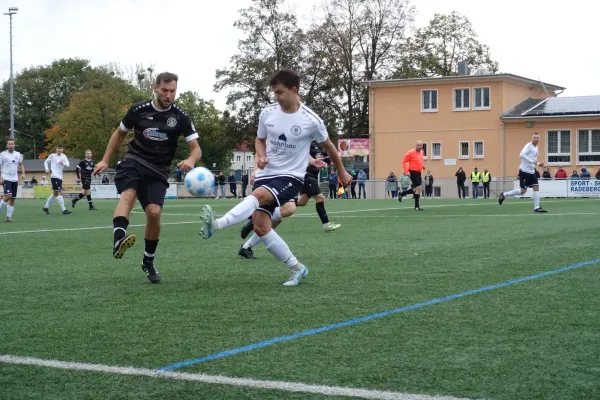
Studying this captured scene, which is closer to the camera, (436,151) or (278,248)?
(278,248)

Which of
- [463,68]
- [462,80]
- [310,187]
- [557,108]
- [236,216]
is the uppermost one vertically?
[463,68]

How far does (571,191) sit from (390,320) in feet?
120

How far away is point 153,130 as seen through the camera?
821cm

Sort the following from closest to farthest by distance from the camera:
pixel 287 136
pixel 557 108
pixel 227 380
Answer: pixel 227 380
pixel 287 136
pixel 557 108

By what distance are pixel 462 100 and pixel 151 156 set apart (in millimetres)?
51417

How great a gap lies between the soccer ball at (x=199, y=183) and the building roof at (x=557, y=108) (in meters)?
48.4

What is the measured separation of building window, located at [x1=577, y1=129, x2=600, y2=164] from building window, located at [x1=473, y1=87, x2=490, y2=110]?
635cm

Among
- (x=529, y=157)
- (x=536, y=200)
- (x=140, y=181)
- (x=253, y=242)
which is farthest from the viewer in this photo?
(x=529, y=157)

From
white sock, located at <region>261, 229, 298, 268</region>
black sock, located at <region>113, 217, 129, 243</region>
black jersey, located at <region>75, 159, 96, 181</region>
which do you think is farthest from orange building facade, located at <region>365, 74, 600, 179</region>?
black sock, located at <region>113, 217, 129, 243</region>

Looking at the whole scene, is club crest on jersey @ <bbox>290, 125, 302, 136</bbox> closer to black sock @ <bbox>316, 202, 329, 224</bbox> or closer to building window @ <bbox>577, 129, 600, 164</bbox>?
black sock @ <bbox>316, 202, 329, 224</bbox>

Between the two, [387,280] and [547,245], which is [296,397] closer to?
[387,280]

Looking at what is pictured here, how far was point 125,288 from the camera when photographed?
7.68 meters

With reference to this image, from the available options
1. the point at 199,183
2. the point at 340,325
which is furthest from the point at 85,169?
the point at 340,325

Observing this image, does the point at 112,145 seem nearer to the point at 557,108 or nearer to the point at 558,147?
the point at 558,147
